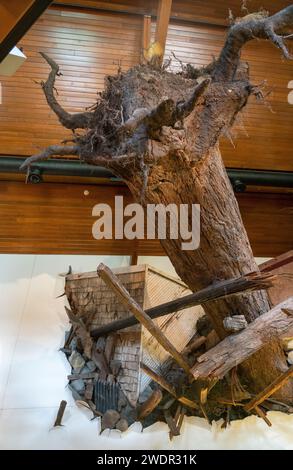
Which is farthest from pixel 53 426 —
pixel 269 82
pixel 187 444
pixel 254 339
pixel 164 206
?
pixel 269 82

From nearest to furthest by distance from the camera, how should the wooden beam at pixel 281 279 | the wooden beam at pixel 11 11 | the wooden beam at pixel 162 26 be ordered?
the wooden beam at pixel 11 11 < the wooden beam at pixel 281 279 < the wooden beam at pixel 162 26

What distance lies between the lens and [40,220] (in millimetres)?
4867

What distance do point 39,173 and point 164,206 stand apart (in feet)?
7.88

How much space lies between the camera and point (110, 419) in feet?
10.4

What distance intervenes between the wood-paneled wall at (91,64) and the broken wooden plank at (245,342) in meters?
2.15

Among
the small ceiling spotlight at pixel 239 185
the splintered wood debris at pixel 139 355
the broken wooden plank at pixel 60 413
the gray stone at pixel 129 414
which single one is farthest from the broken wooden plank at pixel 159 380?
the small ceiling spotlight at pixel 239 185

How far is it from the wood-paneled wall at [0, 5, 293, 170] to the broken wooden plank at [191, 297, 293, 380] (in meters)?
2.15

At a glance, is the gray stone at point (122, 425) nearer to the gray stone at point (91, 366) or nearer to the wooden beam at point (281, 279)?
the gray stone at point (91, 366)

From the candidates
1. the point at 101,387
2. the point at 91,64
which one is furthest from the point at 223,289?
the point at 91,64

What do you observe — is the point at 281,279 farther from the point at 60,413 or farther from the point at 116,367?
the point at 60,413

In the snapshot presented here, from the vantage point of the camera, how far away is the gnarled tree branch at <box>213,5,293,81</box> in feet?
6.97

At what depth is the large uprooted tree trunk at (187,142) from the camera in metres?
2.12

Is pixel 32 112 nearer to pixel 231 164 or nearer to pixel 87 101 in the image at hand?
pixel 87 101

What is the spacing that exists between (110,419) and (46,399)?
692mm
